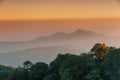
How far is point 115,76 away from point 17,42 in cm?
229

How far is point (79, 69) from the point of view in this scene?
417 centimetres

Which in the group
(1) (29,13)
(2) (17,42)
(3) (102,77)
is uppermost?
(1) (29,13)

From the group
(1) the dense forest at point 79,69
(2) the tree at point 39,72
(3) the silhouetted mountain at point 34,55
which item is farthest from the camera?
(3) the silhouetted mountain at point 34,55

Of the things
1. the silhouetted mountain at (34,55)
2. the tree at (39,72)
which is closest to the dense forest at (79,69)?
the tree at (39,72)

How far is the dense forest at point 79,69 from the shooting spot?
413 centimetres

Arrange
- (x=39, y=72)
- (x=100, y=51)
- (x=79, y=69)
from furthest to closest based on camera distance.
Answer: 1. (x=100, y=51)
2. (x=39, y=72)
3. (x=79, y=69)

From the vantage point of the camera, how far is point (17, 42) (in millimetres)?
6008

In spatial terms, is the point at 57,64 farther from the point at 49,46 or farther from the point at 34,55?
Result: the point at 49,46

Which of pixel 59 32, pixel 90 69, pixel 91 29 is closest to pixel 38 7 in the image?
pixel 59 32

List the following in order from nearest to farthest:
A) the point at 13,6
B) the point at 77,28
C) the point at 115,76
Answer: the point at 115,76 < the point at 13,6 < the point at 77,28

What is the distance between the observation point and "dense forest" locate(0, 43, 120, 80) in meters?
4.13

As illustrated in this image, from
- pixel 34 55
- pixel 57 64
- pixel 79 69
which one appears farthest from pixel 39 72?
pixel 34 55

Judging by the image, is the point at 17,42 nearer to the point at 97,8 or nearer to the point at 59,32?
the point at 59,32

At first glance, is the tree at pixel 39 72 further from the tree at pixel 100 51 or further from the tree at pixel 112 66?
the tree at pixel 112 66
